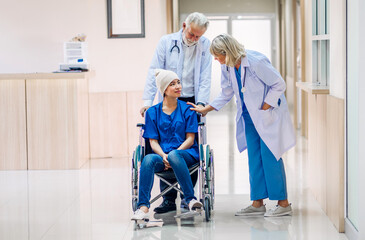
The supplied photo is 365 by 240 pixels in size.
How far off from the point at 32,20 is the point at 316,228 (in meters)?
4.24

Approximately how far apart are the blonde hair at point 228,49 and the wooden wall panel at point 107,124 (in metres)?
3.10

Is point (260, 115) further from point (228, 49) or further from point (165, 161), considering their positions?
point (165, 161)

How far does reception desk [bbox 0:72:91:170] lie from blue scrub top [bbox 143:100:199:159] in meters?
2.31

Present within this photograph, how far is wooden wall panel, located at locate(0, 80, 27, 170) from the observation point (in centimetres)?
656

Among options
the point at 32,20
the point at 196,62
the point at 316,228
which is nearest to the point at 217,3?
the point at 32,20

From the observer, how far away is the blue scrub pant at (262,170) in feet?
14.1

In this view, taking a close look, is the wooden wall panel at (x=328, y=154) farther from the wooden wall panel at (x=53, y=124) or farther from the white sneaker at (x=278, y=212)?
the wooden wall panel at (x=53, y=124)

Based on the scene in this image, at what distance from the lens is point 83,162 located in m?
6.80

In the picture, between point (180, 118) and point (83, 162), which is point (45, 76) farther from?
point (180, 118)

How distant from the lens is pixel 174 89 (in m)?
4.33

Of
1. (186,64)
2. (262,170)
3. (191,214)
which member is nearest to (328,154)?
(262,170)

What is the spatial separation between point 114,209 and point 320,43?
2.04 metres

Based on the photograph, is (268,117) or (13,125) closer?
(268,117)

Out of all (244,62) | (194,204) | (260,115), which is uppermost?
(244,62)
